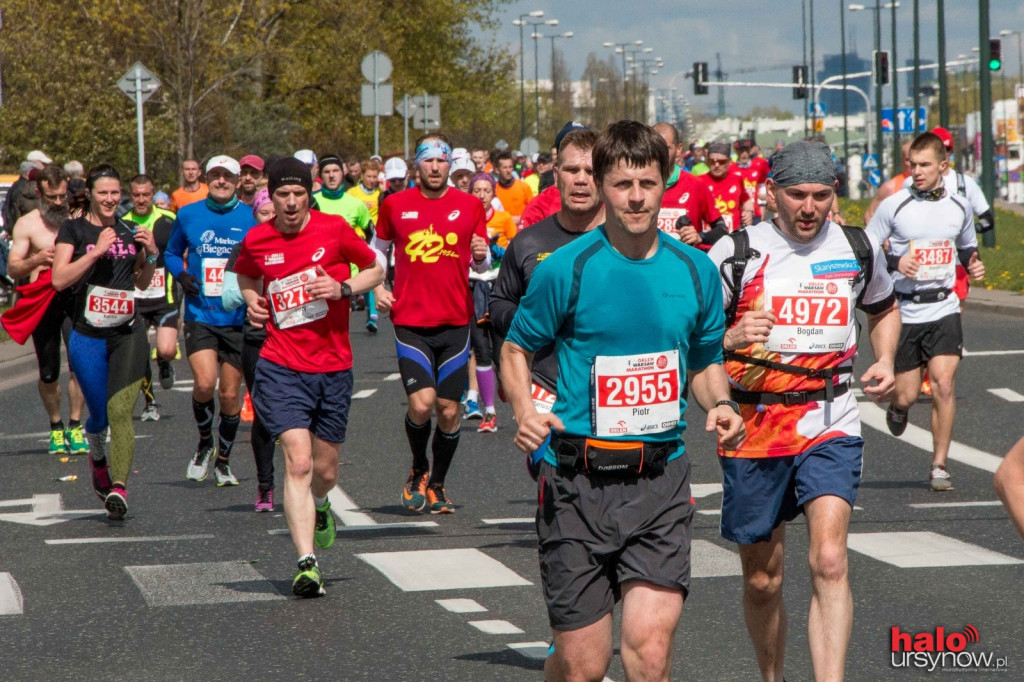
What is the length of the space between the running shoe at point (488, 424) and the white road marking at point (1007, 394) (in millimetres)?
4321

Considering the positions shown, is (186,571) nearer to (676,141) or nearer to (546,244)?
(546,244)

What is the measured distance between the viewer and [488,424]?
45.5 feet

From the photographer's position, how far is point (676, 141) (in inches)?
359

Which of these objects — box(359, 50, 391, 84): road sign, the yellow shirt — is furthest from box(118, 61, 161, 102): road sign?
box(359, 50, 391, 84): road sign

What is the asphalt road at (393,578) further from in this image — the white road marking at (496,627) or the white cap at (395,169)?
the white cap at (395,169)

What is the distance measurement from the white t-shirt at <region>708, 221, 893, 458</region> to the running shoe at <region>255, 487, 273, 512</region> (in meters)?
4.83

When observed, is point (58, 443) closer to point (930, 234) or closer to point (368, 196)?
point (930, 234)

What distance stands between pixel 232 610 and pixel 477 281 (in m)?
7.27

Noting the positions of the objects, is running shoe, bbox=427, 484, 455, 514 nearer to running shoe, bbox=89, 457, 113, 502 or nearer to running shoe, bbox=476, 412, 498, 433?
running shoe, bbox=89, 457, 113, 502

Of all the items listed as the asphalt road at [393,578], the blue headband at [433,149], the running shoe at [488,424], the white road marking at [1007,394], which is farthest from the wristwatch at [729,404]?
the white road marking at [1007,394]

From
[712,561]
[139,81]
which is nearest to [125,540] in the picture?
[712,561]

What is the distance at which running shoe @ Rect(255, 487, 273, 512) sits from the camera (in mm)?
10297

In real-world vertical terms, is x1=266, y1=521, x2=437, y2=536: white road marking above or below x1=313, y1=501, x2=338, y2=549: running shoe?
below

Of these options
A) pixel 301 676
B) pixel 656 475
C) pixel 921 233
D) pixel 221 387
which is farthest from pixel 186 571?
pixel 921 233
